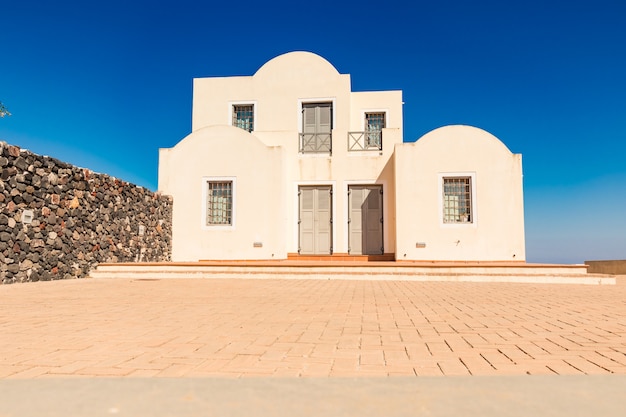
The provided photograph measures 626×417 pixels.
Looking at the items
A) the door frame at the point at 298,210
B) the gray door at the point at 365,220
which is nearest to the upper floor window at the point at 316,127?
the door frame at the point at 298,210

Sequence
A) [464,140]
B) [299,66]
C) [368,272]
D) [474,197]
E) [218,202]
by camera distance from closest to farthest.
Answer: [368,272] → [474,197] → [464,140] → [218,202] → [299,66]

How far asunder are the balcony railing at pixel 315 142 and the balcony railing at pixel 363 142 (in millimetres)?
771

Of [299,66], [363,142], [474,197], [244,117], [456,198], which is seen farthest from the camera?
[244,117]

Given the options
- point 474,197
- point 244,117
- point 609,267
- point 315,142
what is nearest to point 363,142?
point 315,142

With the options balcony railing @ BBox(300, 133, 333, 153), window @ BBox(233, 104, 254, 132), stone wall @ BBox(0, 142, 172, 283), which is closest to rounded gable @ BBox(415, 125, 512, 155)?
balcony railing @ BBox(300, 133, 333, 153)

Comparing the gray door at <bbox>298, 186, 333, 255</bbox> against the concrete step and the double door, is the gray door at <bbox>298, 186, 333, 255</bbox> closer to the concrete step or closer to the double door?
the double door

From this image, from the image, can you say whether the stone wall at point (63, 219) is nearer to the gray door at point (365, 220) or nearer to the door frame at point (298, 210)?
the door frame at point (298, 210)

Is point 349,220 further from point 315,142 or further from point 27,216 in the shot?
point 27,216

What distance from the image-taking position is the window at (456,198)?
1429 centimetres

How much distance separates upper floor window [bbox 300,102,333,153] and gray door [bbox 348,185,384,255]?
204cm

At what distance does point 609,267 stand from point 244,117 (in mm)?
14575

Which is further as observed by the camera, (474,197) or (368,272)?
(474,197)

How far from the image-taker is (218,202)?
1506cm

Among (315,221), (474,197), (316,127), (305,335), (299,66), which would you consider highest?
(299,66)
